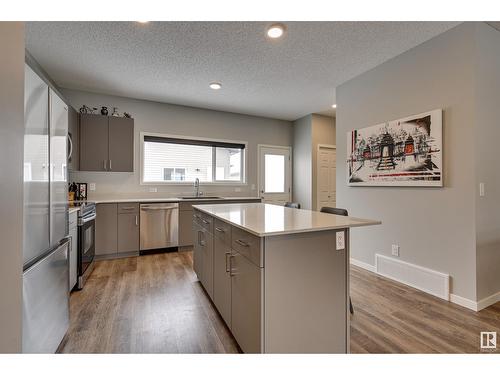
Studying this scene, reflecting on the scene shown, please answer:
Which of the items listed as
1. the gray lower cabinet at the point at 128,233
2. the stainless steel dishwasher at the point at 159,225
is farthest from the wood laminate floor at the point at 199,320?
the stainless steel dishwasher at the point at 159,225

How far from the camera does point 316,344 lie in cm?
148

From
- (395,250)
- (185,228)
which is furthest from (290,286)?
(185,228)

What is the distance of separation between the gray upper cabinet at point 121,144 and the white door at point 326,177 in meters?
3.74

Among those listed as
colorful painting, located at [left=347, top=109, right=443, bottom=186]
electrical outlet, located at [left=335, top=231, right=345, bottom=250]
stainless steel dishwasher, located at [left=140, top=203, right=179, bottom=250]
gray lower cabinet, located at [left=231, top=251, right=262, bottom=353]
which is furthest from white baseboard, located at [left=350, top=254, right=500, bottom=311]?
stainless steel dishwasher, located at [left=140, top=203, right=179, bottom=250]

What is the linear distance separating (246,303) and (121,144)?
3623 millimetres

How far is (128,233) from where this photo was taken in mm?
3850

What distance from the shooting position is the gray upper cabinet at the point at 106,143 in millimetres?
3840

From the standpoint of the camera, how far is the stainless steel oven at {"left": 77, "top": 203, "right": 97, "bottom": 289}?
2744 millimetres

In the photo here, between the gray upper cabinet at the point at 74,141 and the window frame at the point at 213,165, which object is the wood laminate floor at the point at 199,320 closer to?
the gray upper cabinet at the point at 74,141

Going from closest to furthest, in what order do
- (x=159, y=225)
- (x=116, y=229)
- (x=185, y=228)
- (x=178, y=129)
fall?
(x=116, y=229) < (x=159, y=225) < (x=185, y=228) < (x=178, y=129)

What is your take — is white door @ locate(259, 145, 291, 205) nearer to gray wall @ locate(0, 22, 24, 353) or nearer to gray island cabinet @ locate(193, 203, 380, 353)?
gray island cabinet @ locate(193, 203, 380, 353)

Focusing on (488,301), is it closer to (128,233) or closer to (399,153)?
(399,153)
